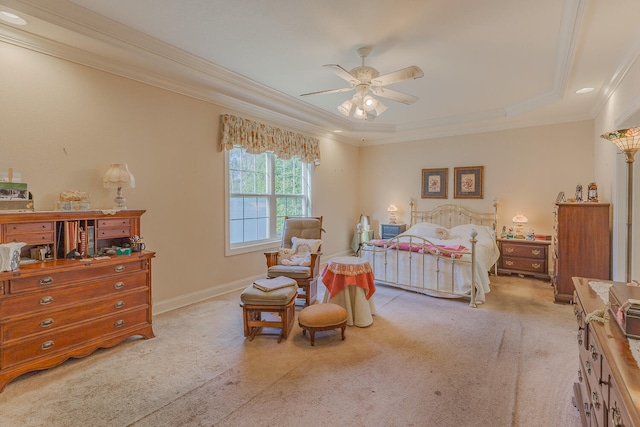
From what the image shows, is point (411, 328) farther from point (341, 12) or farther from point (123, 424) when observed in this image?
point (341, 12)

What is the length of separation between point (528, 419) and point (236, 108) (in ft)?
15.2

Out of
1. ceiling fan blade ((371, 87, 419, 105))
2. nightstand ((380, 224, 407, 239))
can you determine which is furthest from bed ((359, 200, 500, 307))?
ceiling fan blade ((371, 87, 419, 105))

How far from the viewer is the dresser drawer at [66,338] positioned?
2301 millimetres

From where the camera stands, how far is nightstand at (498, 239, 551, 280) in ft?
17.3

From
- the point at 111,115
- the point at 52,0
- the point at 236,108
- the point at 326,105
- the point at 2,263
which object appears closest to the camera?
the point at 2,263

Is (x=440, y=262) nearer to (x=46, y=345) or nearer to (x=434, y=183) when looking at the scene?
(x=434, y=183)

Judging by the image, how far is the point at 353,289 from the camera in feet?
11.5

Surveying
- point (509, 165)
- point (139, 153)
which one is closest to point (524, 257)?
point (509, 165)

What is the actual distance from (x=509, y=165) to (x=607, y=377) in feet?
18.1

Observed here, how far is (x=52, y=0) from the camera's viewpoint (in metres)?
2.47

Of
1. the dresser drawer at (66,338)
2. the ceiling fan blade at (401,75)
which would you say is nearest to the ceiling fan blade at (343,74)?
the ceiling fan blade at (401,75)

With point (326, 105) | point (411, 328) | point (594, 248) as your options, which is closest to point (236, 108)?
point (326, 105)

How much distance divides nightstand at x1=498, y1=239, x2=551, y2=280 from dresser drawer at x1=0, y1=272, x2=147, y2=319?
559 cm

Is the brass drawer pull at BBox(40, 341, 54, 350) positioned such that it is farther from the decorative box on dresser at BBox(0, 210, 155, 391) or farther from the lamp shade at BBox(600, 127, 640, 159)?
the lamp shade at BBox(600, 127, 640, 159)
